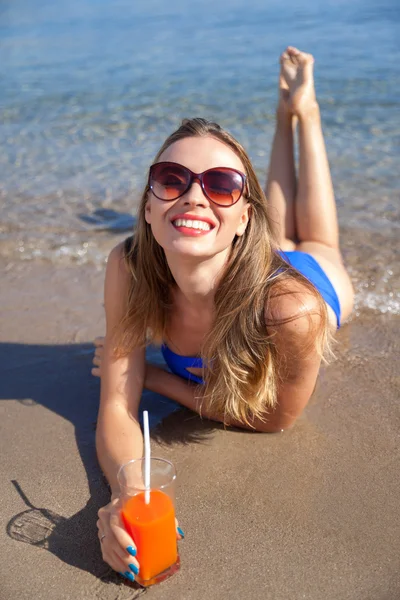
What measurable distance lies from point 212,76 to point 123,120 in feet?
9.00

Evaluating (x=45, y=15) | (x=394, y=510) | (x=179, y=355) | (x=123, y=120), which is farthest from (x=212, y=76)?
(x=45, y=15)

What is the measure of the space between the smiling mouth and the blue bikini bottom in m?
0.63

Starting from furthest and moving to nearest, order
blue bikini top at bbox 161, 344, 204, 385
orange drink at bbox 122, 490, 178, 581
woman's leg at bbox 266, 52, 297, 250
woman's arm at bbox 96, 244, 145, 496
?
woman's leg at bbox 266, 52, 297, 250, blue bikini top at bbox 161, 344, 204, 385, woman's arm at bbox 96, 244, 145, 496, orange drink at bbox 122, 490, 178, 581

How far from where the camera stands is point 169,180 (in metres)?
2.77

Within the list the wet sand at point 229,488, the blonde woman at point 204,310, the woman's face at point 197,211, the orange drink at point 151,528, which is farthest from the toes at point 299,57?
the orange drink at point 151,528

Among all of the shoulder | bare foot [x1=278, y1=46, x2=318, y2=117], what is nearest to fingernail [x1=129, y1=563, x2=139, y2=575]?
the shoulder

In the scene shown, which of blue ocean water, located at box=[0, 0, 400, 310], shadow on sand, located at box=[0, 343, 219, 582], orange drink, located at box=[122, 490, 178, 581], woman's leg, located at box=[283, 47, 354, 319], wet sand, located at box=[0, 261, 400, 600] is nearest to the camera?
orange drink, located at box=[122, 490, 178, 581]

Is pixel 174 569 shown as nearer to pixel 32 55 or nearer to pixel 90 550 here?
pixel 90 550

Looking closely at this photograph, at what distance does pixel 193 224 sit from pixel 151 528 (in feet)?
3.85

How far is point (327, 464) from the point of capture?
2998mm

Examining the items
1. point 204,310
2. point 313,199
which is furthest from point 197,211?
point 313,199

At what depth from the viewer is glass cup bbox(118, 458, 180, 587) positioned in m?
2.23

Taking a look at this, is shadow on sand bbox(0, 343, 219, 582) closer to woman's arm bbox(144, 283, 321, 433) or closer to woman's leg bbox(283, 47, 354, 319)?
woman's arm bbox(144, 283, 321, 433)

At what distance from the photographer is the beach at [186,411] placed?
8.02 ft
